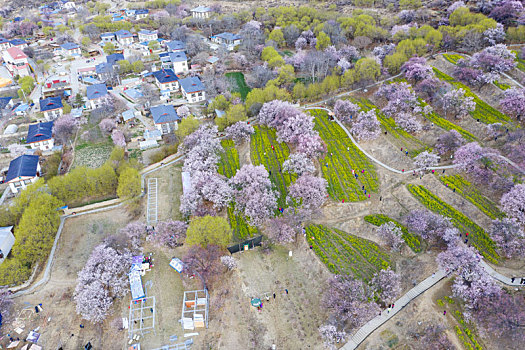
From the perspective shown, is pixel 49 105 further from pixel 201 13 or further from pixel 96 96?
pixel 201 13

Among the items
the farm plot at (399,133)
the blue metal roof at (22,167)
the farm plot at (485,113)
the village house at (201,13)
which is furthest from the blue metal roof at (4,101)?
the farm plot at (485,113)

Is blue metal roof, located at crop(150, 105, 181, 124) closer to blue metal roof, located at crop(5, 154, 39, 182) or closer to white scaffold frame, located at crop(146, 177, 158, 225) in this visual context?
white scaffold frame, located at crop(146, 177, 158, 225)

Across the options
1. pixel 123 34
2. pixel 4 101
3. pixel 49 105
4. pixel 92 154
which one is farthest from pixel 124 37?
pixel 92 154

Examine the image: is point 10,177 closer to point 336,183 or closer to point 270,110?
point 270,110

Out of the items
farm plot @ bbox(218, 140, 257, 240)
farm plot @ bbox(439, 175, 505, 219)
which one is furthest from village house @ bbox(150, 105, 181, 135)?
farm plot @ bbox(439, 175, 505, 219)

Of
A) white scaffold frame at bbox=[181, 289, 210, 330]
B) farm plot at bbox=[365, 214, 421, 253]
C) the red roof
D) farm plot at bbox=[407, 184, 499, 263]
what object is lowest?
white scaffold frame at bbox=[181, 289, 210, 330]

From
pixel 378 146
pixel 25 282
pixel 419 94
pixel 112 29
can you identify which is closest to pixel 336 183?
pixel 378 146
